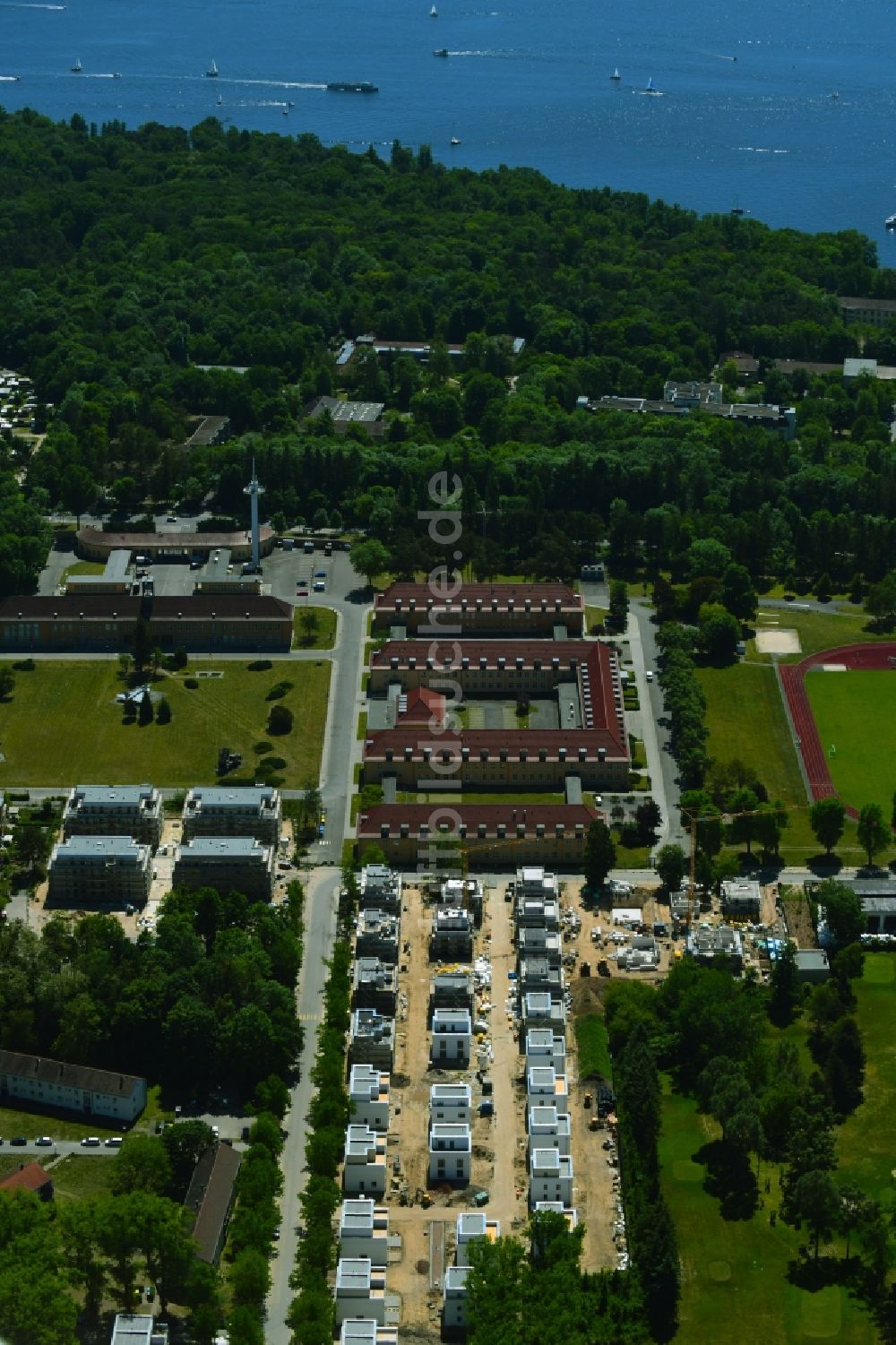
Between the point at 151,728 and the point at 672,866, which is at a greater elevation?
the point at 151,728

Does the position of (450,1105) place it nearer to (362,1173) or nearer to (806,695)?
(362,1173)

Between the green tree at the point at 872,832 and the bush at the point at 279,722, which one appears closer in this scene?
the green tree at the point at 872,832

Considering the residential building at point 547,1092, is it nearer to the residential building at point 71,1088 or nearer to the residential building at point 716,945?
the residential building at point 716,945

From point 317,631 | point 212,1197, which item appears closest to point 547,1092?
point 212,1197

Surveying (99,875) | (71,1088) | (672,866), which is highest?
(672,866)

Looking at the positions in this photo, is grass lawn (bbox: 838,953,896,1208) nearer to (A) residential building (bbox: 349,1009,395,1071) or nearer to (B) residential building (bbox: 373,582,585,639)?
(A) residential building (bbox: 349,1009,395,1071)

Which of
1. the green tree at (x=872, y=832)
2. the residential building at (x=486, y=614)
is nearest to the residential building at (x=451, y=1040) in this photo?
the green tree at (x=872, y=832)

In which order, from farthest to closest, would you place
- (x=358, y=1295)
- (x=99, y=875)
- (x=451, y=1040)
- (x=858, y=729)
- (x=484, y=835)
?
(x=858, y=729)
(x=484, y=835)
(x=99, y=875)
(x=451, y=1040)
(x=358, y=1295)

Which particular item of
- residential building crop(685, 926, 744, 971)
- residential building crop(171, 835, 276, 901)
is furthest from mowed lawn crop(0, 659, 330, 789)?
residential building crop(685, 926, 744, 971)
